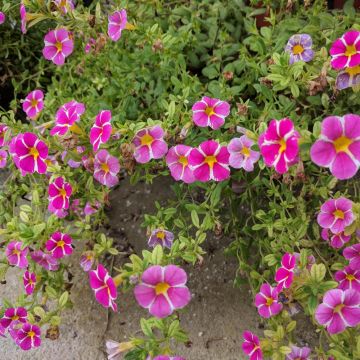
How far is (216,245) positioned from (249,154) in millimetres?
805

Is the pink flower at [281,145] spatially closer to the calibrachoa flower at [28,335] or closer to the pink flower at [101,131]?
the pink flower at [101,131]

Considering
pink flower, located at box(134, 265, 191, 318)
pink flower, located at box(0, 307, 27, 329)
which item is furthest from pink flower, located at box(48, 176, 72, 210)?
pink flower, located at box(134, 265, 191, 318)

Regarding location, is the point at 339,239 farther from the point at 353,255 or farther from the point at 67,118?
the point at 67,118

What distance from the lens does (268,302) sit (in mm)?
1534

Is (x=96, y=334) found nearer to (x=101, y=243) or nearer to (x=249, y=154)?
(x=101, y=243)

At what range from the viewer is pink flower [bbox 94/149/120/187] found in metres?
1.54

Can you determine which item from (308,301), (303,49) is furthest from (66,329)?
(303,49)

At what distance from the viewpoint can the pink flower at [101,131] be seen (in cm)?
144

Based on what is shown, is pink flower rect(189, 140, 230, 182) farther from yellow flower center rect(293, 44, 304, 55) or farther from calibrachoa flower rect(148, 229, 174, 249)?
yellow flower center rect(293, 44, 304, 55)

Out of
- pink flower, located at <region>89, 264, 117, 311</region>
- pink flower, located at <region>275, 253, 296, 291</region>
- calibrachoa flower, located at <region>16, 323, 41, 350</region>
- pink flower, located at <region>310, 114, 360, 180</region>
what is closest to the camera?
pink flower, located at <region>310, 114, 360, 180</region>

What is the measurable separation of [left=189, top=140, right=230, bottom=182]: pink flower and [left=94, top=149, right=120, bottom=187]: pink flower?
0.75 ft

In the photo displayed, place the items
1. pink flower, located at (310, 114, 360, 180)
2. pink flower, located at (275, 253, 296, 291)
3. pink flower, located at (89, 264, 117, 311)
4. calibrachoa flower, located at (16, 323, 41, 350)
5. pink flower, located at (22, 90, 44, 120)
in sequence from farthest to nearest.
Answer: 1. pink flower, located at (22, 90, 44, 120)
2. calibrachoa flower, located at (16, 323, 41, 350)
3. pink flower, located at (275, 253, 296, 291)
4. pink flower, located at (89, 264, 117, 311)
5. pink flower, located at (310, 114, 360, 180)

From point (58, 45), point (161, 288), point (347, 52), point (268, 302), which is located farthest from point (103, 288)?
point (58, 45)

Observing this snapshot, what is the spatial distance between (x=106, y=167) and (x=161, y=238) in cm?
29
